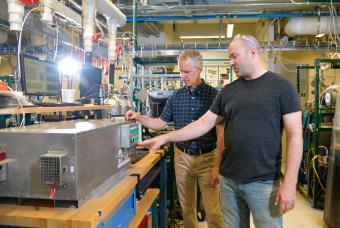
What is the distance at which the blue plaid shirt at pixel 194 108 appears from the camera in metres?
2.29

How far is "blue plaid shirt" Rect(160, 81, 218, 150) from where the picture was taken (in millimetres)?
2293

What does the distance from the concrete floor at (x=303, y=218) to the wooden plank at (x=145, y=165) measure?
1283 millimetres

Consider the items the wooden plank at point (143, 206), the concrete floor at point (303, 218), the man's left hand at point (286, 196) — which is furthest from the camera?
the concrete floor at point (303, 218)

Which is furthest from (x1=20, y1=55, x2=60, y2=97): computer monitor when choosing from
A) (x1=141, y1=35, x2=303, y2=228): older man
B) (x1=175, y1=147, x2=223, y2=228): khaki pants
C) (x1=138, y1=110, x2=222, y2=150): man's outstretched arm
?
(x1=141, y1=35, x2=303, y2=228): older man

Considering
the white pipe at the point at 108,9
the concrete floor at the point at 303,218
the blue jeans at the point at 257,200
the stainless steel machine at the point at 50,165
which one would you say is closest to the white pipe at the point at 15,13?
the white pipe at the point at 108,9

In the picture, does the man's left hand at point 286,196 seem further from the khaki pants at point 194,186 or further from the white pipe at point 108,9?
the white pipe at point 108,9

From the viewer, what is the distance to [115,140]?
1.43 meters

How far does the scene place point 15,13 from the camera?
1.47 m

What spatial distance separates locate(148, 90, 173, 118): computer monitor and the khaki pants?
1228 mm

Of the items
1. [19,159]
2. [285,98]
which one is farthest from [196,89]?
[19,159]

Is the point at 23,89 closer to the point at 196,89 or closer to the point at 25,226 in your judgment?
the point at 25,226

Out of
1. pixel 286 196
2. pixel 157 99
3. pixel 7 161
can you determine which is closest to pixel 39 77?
pixel 7 161

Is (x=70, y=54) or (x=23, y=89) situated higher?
(x=70, y=54)

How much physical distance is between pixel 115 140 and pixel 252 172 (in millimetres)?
715
